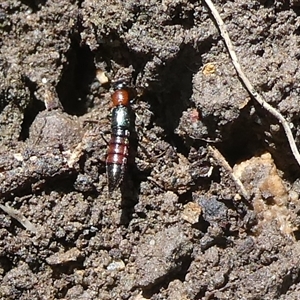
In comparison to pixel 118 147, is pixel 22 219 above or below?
below

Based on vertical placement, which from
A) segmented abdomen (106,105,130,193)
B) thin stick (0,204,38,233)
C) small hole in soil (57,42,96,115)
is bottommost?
thin stick (0,204,38,233)

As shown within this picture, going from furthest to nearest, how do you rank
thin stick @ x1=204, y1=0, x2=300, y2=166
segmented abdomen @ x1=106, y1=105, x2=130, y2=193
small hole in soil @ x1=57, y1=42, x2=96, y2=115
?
small hole in soil @ x1=57, y1=42, x2=96, y2=115 < segmented abdomen @ x1=106, y1=105, x2=130, y2=193 < thin stick @ x1=204, y1=0, x2=300, y2=166

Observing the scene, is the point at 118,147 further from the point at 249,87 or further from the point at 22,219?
the point at 249,87

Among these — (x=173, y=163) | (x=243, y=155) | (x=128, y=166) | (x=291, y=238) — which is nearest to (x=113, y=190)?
(x=128, y=166)

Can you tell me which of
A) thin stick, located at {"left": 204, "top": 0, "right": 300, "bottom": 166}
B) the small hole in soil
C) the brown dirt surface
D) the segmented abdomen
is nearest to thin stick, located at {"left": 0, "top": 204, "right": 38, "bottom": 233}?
the brown dirt surface

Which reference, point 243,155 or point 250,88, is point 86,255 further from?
point 250,88

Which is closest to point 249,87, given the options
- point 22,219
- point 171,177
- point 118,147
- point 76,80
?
point 171,177

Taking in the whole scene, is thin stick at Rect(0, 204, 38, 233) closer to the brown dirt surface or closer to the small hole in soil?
the brown dirt surface
